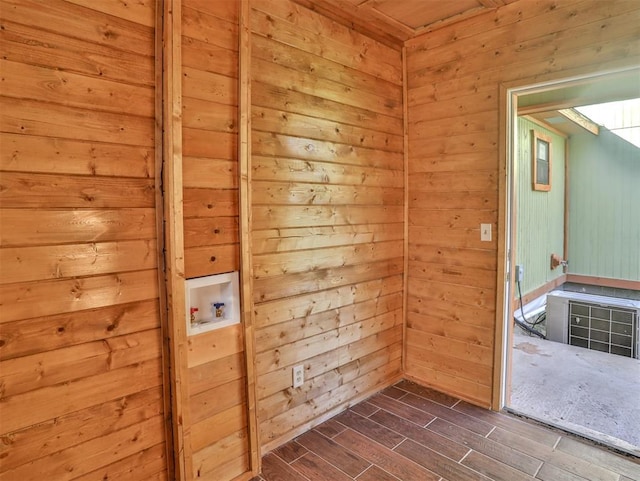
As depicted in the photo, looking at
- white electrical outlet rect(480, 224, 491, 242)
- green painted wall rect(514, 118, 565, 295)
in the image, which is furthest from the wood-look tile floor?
green painted wall rect(514, 118, 565, 295)

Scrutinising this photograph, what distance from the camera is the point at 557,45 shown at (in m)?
2.31

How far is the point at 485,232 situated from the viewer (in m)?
2.66

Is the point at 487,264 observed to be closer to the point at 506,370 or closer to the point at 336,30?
the point at 506,370

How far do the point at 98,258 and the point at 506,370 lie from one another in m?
2.48

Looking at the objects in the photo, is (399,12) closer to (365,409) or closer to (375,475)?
(365,409)

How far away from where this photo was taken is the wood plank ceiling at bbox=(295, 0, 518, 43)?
238cm

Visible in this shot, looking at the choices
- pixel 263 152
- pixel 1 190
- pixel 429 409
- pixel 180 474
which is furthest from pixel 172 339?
pixel 429 409

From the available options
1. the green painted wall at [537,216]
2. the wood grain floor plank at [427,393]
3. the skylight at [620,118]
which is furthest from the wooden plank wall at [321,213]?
the skylight at [620,118]

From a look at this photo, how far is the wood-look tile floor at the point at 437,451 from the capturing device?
2062 millimetres

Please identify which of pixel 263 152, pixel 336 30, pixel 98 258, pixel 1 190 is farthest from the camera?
pixel 336 30

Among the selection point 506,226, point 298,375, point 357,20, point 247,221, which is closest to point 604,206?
point 506,226

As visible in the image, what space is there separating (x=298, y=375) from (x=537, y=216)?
13.4ft

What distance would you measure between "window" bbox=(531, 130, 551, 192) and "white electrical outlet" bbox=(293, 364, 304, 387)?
13.0ft

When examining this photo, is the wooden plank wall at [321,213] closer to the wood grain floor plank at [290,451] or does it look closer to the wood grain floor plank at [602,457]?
the wood grain floor plank at [290,451]
